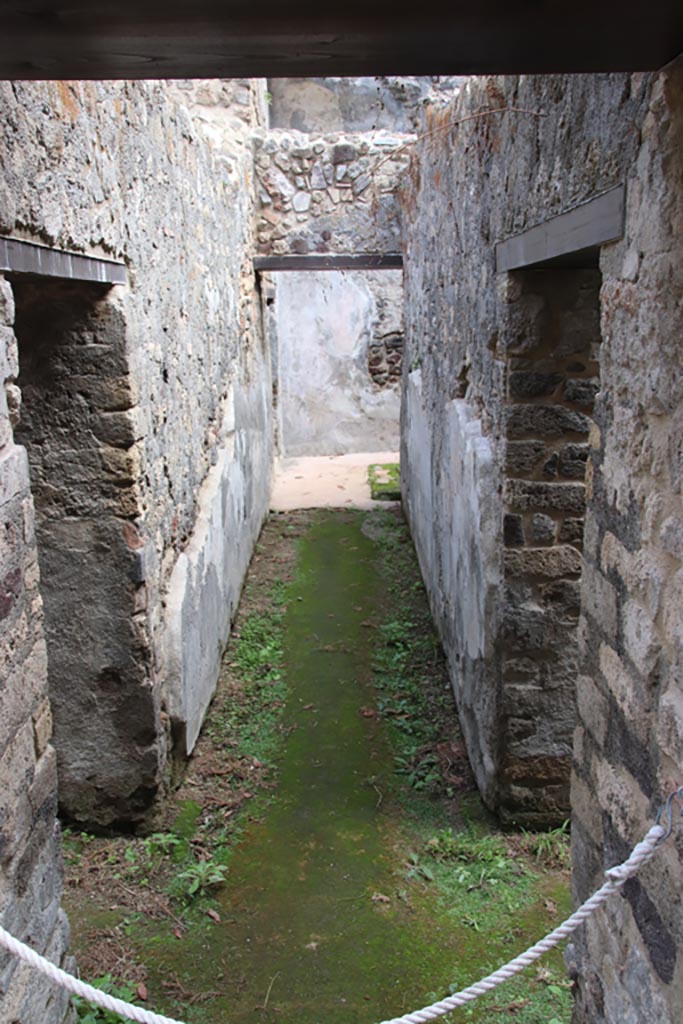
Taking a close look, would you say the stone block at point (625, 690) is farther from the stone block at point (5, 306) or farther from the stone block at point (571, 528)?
the stone block at point (5, 306)

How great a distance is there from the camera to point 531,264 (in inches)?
112

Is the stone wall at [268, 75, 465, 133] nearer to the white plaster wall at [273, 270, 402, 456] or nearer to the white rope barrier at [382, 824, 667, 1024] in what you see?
the white plaster wall at [273, 270, 402, 456]

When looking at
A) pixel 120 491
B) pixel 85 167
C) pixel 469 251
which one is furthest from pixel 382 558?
pixel 85 167

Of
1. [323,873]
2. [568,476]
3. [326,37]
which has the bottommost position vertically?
[323,873]

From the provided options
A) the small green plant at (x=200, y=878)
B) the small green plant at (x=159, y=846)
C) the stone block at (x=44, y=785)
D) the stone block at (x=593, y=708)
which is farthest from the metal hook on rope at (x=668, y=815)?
the small green plant at (x=159, y=846)

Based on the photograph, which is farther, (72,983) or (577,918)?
(577,918)

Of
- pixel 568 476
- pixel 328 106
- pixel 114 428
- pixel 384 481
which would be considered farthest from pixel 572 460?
pixel 328 106

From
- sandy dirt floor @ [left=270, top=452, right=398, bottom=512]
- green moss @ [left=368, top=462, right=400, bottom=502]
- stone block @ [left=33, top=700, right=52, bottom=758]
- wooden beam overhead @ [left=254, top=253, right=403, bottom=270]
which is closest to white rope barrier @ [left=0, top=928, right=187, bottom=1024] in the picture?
stone block @ [left=33, top=700, right=52, bottom=758]

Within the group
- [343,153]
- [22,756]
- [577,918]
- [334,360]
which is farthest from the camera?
[334,360]

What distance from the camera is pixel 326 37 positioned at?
1397 mm

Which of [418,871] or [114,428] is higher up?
[114,428]

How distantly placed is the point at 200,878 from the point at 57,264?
231 centimetres

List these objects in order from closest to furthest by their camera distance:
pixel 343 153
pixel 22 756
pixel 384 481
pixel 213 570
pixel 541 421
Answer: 1. pixel 22 756
2. pixel 541 421
3. pixel 213 570
4. pixel 343 153
5. pixel 384 481

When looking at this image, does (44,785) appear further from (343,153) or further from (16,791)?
(343,153)
